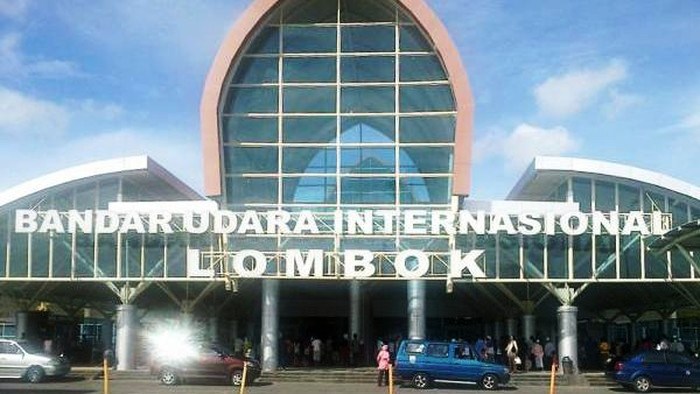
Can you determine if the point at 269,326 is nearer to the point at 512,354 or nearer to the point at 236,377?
the point at 236,377

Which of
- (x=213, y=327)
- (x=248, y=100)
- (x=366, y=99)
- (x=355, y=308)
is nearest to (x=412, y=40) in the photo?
(x=366, y=99)

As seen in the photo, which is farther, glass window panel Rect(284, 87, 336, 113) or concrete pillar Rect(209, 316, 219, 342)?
concrete pillar Rect(209, 316, 219, 342)

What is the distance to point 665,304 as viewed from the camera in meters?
46.9

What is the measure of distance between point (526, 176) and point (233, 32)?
13464mm

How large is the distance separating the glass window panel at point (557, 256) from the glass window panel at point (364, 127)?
752 cm

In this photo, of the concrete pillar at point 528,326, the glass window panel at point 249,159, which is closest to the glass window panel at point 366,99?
the glass window panel at point 249,159

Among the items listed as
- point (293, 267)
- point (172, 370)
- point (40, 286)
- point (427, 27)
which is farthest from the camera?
point (40, 286)

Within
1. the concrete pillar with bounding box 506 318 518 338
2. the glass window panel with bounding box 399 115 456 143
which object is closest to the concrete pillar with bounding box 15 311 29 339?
the glass window panel with bounding box 399 115 456 143

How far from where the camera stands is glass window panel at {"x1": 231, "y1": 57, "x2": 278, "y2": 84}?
38.5m

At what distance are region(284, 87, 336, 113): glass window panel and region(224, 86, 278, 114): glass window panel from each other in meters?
0.83

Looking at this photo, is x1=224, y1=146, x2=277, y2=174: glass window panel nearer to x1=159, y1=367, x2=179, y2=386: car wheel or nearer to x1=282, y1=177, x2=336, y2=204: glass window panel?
x1=282, y1=177, x2=336, y2=204: glass window panel

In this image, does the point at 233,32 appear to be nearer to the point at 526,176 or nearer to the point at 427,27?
the point at 427,27

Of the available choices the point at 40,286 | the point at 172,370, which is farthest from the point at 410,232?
the point at 40,286

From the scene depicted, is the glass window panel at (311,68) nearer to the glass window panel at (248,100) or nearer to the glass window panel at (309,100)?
the glass window panel at (309,100)
